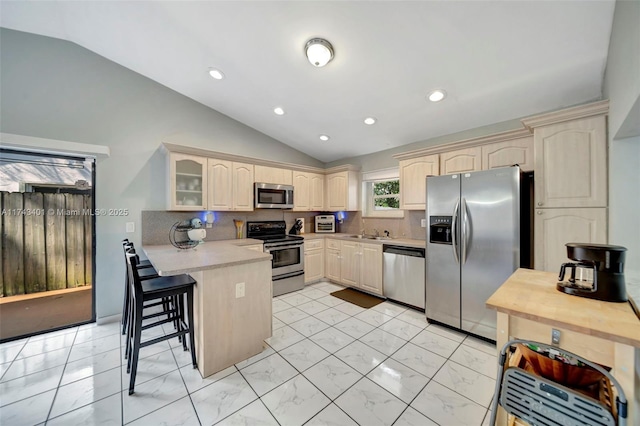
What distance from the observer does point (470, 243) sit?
2525mm

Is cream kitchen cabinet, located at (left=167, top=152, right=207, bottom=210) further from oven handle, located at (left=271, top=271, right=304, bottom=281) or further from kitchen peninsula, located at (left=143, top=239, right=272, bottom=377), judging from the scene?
oven handle, located at (left=271, top=271, right=304, bottom=281)

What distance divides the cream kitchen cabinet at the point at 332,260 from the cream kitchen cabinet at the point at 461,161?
82.0 inches

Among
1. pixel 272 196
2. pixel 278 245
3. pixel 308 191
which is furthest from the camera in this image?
pixel 308 191

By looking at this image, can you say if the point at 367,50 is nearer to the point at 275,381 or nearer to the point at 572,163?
the point at 572,163

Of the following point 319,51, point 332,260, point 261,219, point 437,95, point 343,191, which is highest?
point 319,51

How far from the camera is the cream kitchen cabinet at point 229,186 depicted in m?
3.46

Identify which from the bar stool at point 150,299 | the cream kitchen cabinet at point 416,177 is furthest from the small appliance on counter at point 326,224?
the bar stool at point 150,299

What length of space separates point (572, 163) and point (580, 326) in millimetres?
1862

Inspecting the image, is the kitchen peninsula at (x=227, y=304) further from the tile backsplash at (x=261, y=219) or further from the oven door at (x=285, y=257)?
the oven door at (x=285, y=257)

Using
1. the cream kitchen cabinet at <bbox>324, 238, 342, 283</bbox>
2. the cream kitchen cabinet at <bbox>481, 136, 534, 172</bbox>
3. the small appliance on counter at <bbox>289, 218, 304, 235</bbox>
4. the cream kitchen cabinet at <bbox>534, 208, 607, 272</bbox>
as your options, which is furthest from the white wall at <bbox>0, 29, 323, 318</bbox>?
the cream kitchen cabinet at <bbox>534, 208, 607, 272</bbox>

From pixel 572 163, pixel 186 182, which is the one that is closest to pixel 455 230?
pixel 572 163

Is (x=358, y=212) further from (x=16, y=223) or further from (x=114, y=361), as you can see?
(x=16, y=223)

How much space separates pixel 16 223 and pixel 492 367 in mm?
→ 5005

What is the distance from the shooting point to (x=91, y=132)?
9.28 ft
